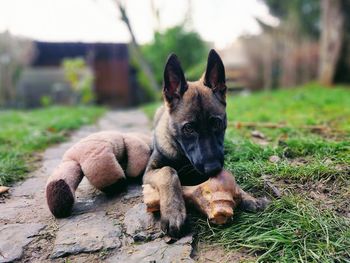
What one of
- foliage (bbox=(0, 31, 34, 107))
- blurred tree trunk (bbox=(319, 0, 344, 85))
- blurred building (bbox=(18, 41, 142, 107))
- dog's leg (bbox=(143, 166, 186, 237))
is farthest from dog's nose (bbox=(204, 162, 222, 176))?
blurred building (bbox=(18, 41, 142, 107))

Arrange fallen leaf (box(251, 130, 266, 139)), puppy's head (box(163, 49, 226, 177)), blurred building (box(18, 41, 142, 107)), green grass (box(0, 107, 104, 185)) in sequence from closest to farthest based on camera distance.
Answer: puppy's head (box(163, 49, 226, 177)) → green grass (box(0, 107, 104, 185)) → fallen leaf (box(251, 130, 266, 139)) → blurred building (box(18, 41, 142, 107))

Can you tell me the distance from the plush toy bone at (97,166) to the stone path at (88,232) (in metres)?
0.15

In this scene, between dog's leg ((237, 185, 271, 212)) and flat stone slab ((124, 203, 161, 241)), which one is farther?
dog's leg ((237, 185, 271, 212))

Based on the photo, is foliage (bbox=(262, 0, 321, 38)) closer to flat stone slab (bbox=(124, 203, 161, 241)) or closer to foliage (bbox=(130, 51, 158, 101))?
Answer: foliage (bbox=(130, 51, 158, 101))

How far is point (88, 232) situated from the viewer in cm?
236

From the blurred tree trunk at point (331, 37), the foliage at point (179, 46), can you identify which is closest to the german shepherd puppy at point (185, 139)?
the blurred tree trunk at point (331, 37)

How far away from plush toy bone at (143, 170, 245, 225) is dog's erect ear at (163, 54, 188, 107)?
0.80 metres

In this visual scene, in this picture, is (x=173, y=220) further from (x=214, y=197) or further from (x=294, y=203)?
(x=294, y=203)

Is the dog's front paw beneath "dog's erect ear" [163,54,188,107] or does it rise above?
beneath

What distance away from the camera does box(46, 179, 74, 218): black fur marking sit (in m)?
2.50

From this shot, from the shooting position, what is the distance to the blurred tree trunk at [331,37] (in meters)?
12.5

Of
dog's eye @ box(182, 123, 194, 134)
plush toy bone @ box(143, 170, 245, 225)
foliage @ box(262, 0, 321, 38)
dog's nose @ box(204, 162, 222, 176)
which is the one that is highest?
foliage @ box(262, 0, 321, 38)

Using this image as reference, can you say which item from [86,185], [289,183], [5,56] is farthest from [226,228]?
[5,56]

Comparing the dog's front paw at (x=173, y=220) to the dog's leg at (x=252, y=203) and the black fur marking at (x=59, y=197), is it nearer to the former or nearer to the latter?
the dog's leg at (x=252, y=203)
